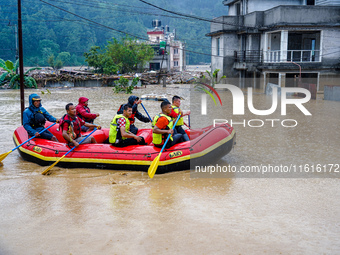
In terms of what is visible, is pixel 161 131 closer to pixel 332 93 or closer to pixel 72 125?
pixel 72 125

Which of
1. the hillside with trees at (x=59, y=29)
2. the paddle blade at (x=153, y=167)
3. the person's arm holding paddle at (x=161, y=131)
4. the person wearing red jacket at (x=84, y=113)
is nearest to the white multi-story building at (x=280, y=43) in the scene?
the person wearing red jacket at (x=84, y=113)

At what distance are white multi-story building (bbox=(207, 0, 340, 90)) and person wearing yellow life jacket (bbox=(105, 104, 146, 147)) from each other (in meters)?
16.4

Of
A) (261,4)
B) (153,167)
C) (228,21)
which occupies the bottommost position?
(153,167)

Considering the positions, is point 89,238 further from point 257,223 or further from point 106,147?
point 106,147

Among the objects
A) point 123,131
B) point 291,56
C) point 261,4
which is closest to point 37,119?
point 123,131

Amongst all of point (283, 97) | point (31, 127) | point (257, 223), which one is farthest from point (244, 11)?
point (257, 223)

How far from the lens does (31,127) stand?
9.66 m

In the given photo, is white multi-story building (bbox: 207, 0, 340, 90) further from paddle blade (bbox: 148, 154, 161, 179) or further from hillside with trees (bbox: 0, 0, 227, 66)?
hillside with trees (bbox: 0, 0, 227, 66)

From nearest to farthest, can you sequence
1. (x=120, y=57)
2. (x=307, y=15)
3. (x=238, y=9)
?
(x=307, y=15), (x=238, y=9), (x=120, y=57)

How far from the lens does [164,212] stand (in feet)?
21.9

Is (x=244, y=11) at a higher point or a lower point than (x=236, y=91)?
higher

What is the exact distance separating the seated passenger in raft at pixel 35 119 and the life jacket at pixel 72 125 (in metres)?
0.95

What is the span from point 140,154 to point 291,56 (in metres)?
21.1

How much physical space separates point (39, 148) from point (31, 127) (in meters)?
0.68
